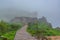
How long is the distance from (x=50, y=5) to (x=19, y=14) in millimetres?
466

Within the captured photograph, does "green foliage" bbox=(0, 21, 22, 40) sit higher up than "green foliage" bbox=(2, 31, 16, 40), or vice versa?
"green foliage" bbox=(0, 21, 22, 40)

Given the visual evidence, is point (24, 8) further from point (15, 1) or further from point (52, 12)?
point (52, 12)

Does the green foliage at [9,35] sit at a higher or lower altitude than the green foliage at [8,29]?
lower

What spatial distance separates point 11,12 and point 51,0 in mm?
597

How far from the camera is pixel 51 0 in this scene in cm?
238

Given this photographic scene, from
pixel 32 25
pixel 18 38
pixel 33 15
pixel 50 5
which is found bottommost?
pixel 18 38

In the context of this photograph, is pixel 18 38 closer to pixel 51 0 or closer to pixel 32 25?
pixel 32 25

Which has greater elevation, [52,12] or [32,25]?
[52,12]

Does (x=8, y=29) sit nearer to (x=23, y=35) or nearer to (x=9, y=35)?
(x=9, y=35)

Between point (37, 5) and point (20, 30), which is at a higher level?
point (37, 5)

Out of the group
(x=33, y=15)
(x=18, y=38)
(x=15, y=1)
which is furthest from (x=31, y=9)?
(x=18, y=38)

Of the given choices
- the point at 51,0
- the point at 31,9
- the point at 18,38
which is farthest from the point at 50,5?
the point at 18,38

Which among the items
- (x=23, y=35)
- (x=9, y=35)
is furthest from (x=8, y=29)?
(x=23, y=35)

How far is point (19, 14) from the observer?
7.66 ft
